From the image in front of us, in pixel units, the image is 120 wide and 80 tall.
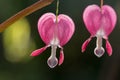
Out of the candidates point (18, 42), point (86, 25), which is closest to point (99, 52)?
point (86, 25)

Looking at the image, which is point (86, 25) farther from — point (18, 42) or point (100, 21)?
point (18, 42)

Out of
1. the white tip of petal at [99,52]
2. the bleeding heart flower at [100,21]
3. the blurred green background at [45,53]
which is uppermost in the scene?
the blurred green background at [45,53]

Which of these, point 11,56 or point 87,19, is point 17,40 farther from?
point 87,19

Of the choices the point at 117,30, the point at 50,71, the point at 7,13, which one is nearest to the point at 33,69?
the point at 50,71

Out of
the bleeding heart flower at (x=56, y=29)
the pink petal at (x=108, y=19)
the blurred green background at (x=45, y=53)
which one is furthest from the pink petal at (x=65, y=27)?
the blurred green background at (x=45, y=53)

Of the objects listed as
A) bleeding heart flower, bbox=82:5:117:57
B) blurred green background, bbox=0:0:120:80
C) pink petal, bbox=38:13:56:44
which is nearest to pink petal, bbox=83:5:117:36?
bleeding heart flower, bbox=82:5:117:57

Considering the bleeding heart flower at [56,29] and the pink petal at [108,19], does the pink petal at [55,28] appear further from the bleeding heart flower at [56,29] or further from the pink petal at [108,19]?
the pink petal at [108,19]
